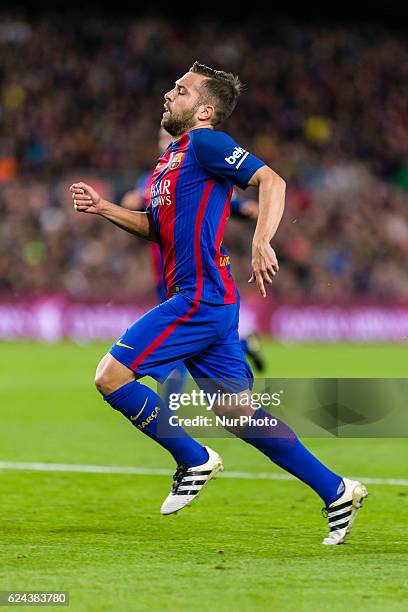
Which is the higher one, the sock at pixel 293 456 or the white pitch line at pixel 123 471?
the sock at pixel 293 456

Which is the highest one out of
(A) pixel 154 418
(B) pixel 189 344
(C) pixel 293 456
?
(B) pixel 189 344

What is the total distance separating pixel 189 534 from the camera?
6.13 m

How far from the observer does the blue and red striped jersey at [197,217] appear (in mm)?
5863

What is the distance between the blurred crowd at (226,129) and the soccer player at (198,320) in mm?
17811

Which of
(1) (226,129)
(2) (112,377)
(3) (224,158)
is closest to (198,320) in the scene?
(2) (112,377)

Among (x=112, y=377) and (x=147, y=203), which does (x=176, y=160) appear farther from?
(x=147, y=203)

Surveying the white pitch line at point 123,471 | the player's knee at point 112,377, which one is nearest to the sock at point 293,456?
the player's knee at point 112,377

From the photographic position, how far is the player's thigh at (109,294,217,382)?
Answer: 5785mm

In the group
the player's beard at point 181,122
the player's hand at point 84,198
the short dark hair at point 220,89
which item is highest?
the short dark hair at point 220,89

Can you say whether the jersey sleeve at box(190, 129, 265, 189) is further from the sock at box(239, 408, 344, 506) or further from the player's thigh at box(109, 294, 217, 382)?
the sock at box(239, 408, 344, 506)

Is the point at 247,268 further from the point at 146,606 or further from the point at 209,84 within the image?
the point at 146,606

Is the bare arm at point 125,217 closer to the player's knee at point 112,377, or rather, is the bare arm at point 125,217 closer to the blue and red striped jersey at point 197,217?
the blue and red striped jersey at point 197,217

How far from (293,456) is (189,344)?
0.74m

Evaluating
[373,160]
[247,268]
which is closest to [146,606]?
[247,268]
